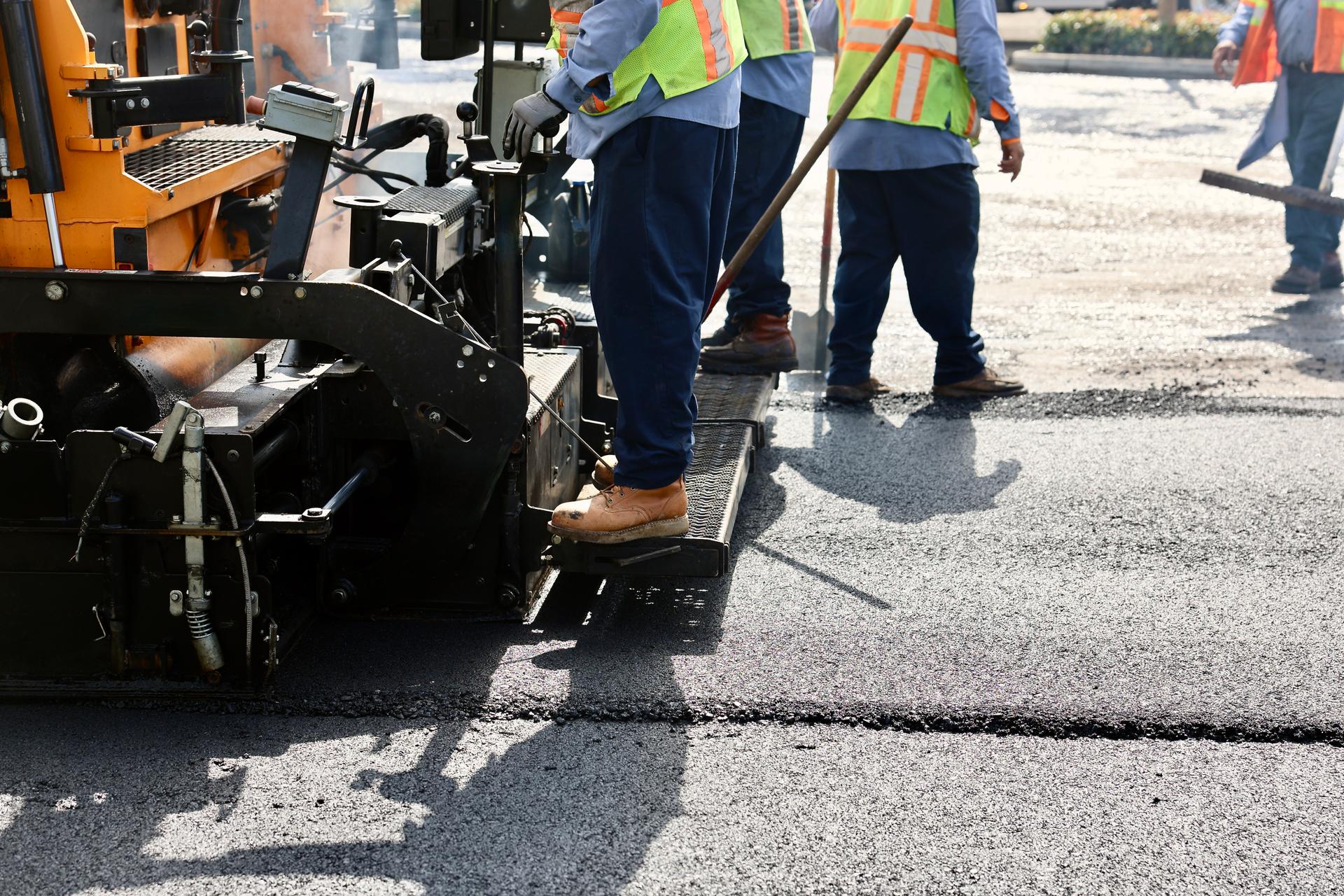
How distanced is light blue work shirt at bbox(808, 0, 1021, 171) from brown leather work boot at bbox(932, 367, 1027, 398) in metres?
0.84

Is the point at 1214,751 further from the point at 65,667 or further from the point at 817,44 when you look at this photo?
the point at 817,44

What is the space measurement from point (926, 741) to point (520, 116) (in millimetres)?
1599

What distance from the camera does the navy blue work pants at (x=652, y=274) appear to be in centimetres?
335

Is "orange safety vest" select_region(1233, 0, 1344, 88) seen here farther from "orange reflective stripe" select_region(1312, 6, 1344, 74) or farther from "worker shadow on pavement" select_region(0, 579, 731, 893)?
"worker shadow on pavement" select_region(0, 579, 731, 893)

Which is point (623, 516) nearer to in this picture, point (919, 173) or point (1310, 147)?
point (919, 173)

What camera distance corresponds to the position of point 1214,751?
3.01 m

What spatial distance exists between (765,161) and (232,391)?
2.69 meters

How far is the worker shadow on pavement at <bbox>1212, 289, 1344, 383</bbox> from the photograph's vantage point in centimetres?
644

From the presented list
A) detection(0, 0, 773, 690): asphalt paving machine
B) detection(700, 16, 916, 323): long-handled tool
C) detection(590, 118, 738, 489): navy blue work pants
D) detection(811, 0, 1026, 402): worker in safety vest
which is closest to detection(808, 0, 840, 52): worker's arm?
detection(811, 0, 1026, 402): worker in safety vest

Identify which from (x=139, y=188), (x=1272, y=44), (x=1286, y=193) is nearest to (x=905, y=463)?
(x=139, y=188)

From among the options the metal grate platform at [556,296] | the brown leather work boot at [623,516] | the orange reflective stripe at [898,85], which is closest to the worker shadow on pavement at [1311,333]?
the orange reflective stripe at [898,85]

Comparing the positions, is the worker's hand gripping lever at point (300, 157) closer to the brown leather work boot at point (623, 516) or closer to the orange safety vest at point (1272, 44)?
the brown leather work boot at point (623, 516)

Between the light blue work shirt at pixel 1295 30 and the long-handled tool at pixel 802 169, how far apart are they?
4415mm

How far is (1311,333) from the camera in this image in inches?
280
